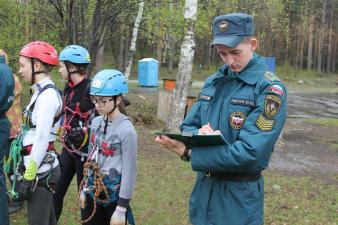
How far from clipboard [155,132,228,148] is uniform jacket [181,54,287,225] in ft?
0.09

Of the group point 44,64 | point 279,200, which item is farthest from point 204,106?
point 279,200

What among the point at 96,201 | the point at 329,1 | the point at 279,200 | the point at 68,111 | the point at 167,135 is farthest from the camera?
the point at 329,1

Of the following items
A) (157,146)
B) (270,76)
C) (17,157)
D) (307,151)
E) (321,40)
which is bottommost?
(307,151)

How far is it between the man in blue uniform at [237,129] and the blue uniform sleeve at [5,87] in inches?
79.5

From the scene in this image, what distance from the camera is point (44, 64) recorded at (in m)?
3.97

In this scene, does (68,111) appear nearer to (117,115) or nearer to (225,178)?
(117,115)

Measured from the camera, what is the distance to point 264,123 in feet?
8.22

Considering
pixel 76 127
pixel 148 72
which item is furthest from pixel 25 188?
pixel 148 72

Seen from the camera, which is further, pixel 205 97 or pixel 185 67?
pixel 185 67

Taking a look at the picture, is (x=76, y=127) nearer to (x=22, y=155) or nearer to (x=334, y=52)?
(x=22, y=155)

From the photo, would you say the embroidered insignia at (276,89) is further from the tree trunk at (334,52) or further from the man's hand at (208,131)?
the tree trunk at (334,52)

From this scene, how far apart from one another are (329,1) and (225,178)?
4799 centimetres

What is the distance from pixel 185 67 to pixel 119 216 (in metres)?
7.31

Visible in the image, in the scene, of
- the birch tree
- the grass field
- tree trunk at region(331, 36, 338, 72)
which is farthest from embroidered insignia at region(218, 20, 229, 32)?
tree trunk at region(331, 36, 338, 72)
